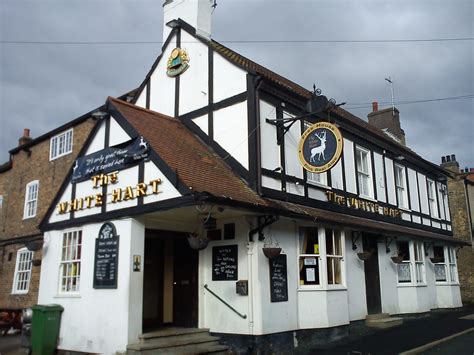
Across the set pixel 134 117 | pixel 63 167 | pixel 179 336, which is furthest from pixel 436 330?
pixel 63 167

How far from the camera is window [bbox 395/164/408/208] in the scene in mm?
17672

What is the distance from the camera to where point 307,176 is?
12422 mm

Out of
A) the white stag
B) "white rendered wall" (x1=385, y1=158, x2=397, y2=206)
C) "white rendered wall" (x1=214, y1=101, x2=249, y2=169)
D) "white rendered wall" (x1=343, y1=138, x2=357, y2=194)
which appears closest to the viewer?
the white stag

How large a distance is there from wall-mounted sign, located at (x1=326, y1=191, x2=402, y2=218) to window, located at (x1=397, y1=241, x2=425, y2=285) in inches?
47.1

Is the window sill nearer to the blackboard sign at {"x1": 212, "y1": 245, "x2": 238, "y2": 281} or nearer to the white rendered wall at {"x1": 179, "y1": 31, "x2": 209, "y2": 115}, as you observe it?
the blackboard sign at {"x1": 212, "y1": 245, "x2": 238, "y2": 281}

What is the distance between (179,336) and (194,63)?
300 inches

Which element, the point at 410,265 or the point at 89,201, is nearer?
the point at 89,201

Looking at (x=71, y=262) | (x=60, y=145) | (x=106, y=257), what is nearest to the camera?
(x=106, y=257)

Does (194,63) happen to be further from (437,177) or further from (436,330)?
(437,177)

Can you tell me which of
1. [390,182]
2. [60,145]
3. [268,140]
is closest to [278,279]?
[268,140]

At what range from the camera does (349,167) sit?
14461mm

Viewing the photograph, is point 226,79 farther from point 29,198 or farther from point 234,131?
point 29,198

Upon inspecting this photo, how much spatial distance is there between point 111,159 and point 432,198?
615 inches

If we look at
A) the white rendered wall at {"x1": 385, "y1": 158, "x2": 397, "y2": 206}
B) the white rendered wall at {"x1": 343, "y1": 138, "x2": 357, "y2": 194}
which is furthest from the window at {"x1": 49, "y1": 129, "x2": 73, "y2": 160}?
the white rendered wall at {"x1": 385, "y1": 158, "x2": 397, "y2": 206}
